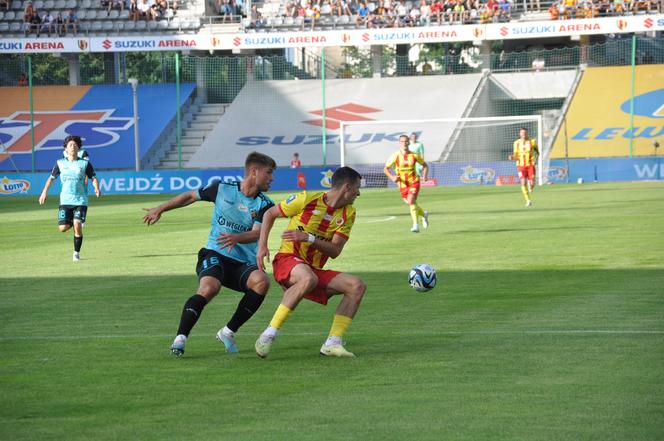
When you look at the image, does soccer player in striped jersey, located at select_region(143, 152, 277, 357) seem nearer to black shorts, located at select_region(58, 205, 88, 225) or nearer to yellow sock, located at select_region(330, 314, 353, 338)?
yellow sock, located at select_region(330, 314, 353, 338)

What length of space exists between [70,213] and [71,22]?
1388 inches

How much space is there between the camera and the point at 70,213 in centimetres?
1869

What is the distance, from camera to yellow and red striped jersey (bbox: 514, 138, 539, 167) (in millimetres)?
29516

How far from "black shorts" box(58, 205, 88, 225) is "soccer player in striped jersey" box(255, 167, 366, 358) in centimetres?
1030

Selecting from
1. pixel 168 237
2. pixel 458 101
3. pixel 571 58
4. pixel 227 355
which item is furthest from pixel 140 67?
pixel 227 355

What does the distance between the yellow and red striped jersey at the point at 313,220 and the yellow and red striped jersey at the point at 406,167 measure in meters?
14.1

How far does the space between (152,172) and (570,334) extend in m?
35.5

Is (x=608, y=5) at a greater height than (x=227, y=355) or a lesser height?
greater

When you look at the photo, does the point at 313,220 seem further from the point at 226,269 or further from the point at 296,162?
the point at 296,162

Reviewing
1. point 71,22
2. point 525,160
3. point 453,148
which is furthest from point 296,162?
point 525,160

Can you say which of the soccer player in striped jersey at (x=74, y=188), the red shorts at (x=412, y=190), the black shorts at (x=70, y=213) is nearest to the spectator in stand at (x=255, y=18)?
the red shorts at (x=412, y=190)

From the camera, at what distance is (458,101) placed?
162 ft

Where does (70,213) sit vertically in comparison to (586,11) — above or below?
below

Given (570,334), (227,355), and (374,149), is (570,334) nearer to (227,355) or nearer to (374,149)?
(227,355)
